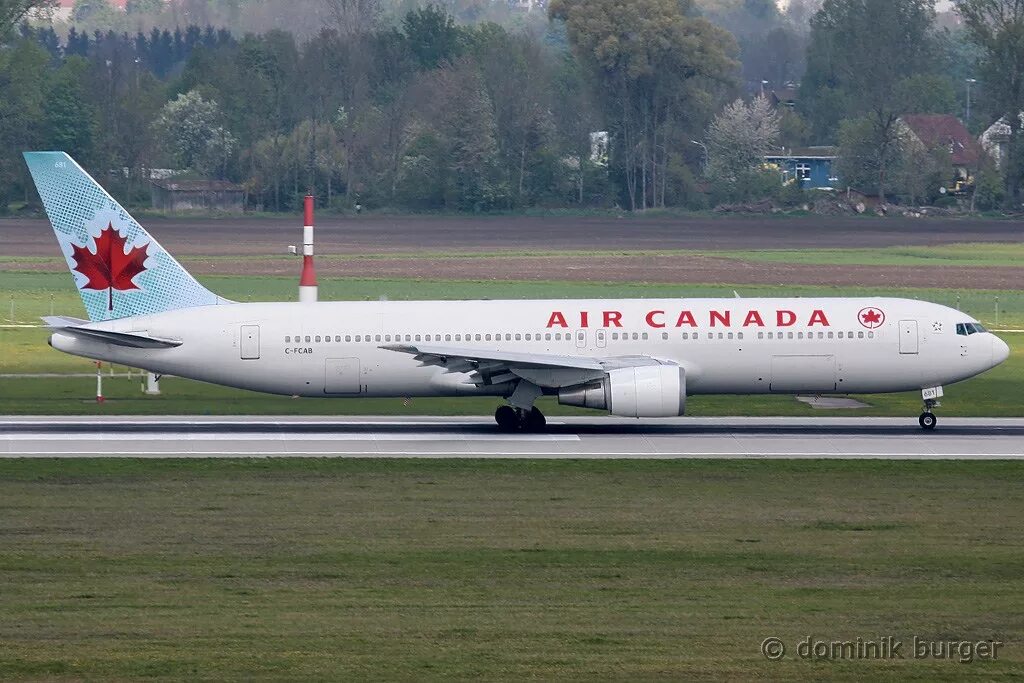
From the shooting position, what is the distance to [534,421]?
3922 cm

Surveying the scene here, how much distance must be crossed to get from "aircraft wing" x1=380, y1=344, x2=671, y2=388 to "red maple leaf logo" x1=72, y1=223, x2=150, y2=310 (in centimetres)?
683

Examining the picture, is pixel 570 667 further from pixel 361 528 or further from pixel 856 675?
pixel 361 528

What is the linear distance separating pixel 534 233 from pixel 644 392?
76.7 meters

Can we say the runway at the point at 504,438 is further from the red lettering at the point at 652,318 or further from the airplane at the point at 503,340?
the red lettering at the point at 652,318

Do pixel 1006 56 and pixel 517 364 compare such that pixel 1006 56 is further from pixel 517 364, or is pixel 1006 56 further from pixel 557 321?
pixel 517 364

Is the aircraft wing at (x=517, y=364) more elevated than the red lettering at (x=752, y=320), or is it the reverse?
the red lettering at (x=752, y=320)

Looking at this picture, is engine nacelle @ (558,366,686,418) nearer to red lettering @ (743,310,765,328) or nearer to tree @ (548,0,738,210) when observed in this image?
red lettering @ (743,310,765,328)

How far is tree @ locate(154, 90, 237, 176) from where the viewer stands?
467 ft

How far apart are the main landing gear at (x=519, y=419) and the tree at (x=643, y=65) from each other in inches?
3844

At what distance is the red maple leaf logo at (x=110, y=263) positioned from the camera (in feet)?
131

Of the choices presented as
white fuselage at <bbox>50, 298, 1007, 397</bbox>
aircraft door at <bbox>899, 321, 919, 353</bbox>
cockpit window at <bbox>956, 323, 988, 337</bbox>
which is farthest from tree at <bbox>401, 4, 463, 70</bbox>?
aircraft door at <bbox>899, 321, 919, 353</bbox>

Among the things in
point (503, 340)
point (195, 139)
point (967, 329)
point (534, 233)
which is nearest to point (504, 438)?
point (503, 340)

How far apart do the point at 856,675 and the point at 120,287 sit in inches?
1033

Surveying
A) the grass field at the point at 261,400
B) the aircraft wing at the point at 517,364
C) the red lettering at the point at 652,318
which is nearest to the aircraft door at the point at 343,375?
the aircraft wing at the point at 517,364
